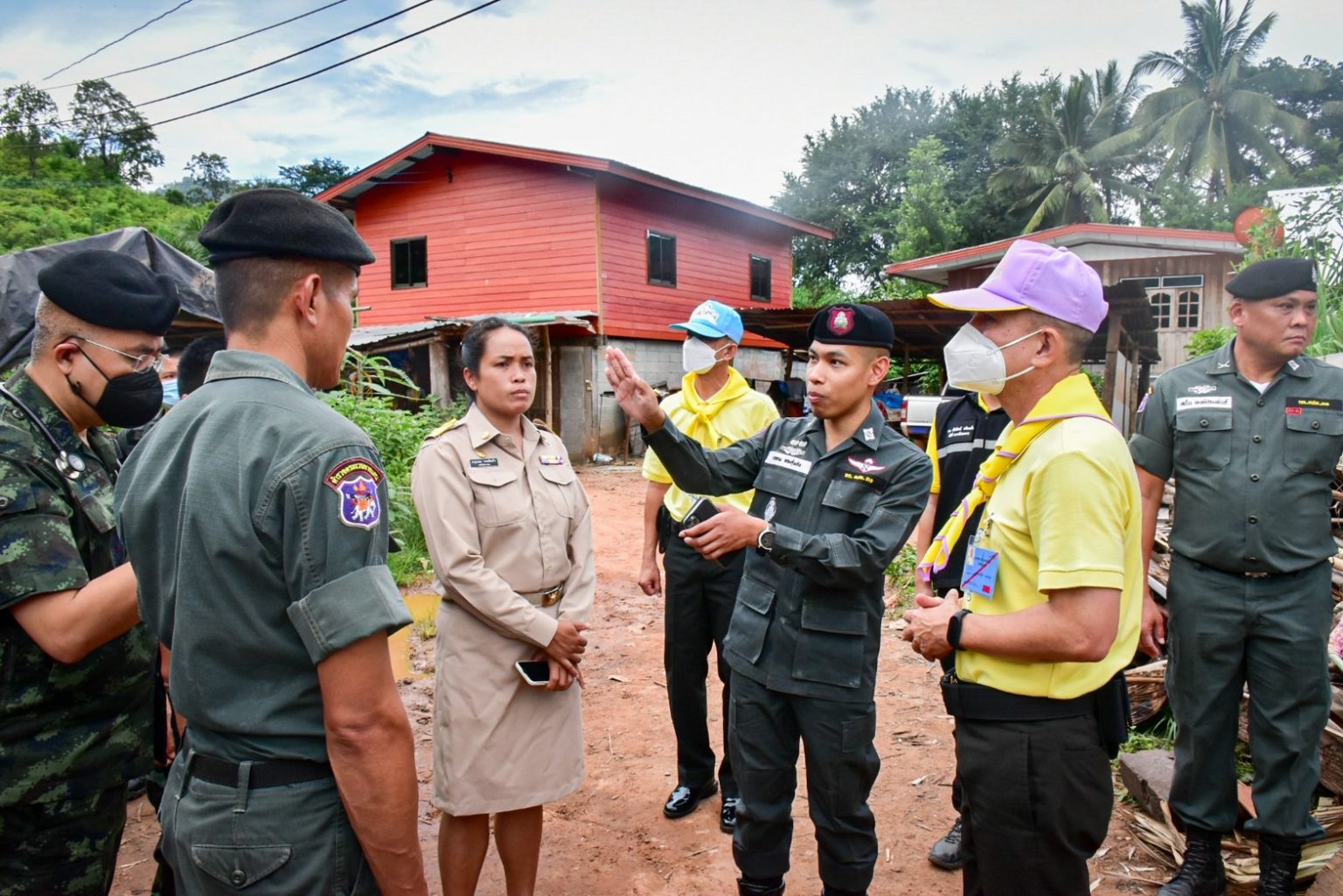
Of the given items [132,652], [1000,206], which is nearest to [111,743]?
[132,652]

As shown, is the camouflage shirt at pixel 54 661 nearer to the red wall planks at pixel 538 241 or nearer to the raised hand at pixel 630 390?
the raised hand at pixel 630 390

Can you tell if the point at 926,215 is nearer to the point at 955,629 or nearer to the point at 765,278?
the point at 765,278

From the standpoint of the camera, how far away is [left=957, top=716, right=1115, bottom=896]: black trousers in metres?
2.01

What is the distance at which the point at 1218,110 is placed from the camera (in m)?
35.0

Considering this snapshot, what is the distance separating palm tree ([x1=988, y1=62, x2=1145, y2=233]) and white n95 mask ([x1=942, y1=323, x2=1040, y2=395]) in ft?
117

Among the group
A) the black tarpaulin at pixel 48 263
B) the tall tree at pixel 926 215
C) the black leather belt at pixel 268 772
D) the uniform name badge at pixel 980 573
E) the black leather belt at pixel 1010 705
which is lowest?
the black leather belt at pixel 1010 705

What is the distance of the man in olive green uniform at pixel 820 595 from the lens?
2602mm

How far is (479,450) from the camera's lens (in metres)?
2.88

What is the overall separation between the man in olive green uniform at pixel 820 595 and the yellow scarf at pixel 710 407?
112 cm

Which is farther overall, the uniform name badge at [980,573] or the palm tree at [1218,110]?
the palm tree at [1218,110]

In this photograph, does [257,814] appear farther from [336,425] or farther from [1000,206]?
[1000,206]

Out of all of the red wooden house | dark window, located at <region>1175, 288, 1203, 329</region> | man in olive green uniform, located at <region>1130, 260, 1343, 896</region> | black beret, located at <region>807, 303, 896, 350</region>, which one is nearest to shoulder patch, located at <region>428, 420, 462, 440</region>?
black beret, located at <region>807, 303, 896, 350</region>

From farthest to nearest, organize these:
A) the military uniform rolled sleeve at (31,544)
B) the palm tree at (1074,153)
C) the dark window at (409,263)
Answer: the palm tree at (1074,153) < the dark window at (409,263) < the military uniform rolled sleeve at (31,544)

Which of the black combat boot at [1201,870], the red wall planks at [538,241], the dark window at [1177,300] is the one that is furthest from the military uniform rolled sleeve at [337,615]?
the dark window at [1177,300]
